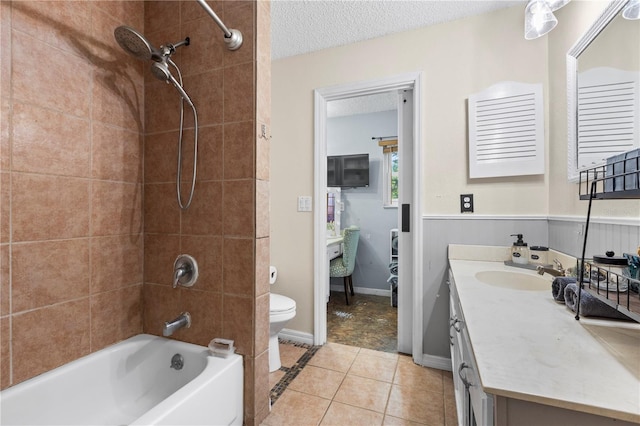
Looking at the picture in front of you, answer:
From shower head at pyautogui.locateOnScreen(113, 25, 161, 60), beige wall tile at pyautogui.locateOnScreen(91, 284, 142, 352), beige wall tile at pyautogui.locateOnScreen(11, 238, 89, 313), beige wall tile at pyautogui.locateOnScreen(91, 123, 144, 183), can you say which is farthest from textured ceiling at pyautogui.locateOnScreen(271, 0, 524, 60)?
beige wall tile at pyautogui.locateOnScreen(91, 284, 142, 352)

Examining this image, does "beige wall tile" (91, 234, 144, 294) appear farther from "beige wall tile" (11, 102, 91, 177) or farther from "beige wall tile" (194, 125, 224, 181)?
"beige wall tile" (194, 125, 224, 181)

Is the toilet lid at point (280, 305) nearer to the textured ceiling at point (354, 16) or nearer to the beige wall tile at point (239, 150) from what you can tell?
the beige wall tile at point (239, 150)

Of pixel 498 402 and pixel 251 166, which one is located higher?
pixel 251 166

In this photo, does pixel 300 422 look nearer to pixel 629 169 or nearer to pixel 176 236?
pixel 176 236

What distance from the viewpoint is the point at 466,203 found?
188 centimetres

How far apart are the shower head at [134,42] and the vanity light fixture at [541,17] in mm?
1835

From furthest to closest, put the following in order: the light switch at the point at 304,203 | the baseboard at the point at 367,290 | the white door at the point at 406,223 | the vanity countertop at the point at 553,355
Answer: the baseboard at the point at 367,290
the light switch at the point at 304,203
the white door at the point at 406,223
the vanity countertop at the point at 553,355

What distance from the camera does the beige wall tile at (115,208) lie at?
1292 millimetres

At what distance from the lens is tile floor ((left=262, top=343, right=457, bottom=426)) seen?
58.4 inches

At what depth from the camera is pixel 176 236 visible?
1.42 m

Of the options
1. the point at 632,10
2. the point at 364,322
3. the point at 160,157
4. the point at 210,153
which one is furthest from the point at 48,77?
the point at 364,322

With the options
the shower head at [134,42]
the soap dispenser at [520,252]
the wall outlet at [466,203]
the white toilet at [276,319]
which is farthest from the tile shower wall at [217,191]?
the soap dispenser at [520,252]

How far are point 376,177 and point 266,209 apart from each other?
8.78 ft

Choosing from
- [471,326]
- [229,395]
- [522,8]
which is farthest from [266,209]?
[522,8]
